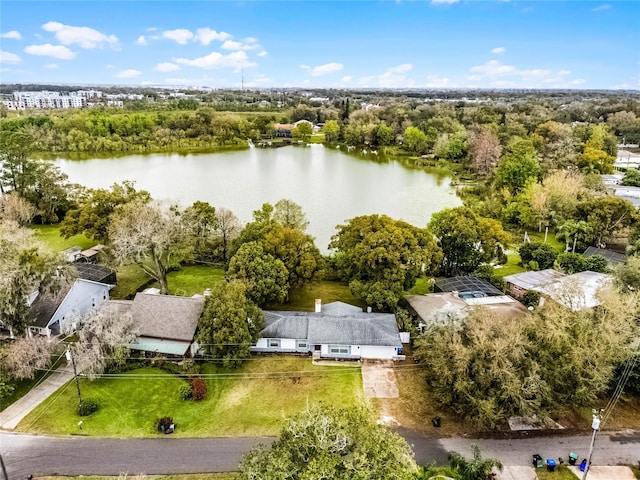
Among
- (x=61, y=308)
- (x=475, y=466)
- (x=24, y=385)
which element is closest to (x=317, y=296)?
(x=61, y=308)

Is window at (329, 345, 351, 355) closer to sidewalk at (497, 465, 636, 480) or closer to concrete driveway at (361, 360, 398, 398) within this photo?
concrete driveway at (361, 360, 398, 398)

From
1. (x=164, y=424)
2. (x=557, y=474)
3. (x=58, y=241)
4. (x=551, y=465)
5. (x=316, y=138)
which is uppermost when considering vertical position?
(x=316, y=138)

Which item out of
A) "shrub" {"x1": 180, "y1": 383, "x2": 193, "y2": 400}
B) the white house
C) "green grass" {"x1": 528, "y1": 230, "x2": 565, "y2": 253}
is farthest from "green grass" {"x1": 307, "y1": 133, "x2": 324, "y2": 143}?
"shrub" {"x1": 180, "y1": 383, "x2": 193, "y2": 400}

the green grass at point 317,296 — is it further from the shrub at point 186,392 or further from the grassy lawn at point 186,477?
the grassy lawn at point 186,477

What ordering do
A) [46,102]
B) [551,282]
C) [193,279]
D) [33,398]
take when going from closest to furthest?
[33,398], [551,282], [193,279], [46,102]

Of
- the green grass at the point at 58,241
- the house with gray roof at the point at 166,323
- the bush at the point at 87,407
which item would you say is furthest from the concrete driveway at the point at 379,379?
the green grass at the point at 58,241

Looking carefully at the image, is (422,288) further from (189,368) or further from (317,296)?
(189,368)

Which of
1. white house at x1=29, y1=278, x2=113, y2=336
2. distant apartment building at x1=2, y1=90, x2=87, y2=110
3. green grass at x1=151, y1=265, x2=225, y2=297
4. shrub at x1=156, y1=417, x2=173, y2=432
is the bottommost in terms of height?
shrub at x1=156, y1=417, x2=173, y2=432
